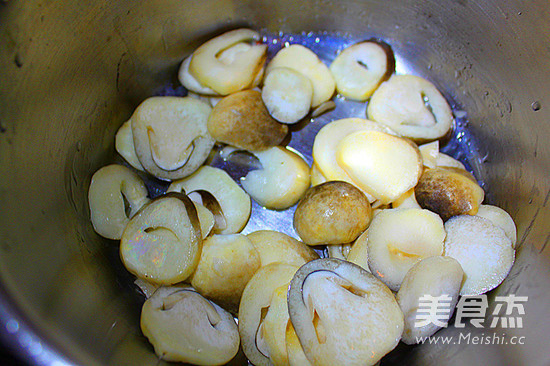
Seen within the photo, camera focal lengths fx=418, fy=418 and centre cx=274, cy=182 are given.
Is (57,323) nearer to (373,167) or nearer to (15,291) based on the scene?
(15,291)

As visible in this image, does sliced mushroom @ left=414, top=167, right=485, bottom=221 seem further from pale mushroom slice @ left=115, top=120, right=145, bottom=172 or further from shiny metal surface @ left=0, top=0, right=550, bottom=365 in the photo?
pale mushroom slice @ left=115, top=120, right=145, bottom=172

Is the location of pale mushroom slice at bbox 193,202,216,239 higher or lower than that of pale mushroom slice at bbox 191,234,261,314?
higher

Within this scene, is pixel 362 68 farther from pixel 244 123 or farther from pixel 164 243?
pixel 164 243

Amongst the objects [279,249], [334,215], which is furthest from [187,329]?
[334,215]

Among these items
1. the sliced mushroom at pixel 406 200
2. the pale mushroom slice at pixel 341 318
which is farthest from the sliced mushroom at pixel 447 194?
the pale mushroom slice at pixel 341 318

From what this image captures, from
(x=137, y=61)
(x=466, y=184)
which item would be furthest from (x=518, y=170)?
(x=137, y=61)

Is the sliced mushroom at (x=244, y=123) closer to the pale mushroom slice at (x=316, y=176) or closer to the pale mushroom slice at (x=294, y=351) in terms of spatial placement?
the pale mushroom slice at (x=316, y=176)

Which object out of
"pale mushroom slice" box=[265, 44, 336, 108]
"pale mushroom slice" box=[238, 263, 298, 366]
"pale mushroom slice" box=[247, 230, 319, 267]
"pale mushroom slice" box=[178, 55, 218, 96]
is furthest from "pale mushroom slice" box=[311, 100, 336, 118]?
"pale mushroom slice" box=[238, 263, 298, 366]
